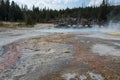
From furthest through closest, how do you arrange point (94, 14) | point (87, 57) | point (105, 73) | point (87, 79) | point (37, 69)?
point (94, 14)
point (87, 57)
point (37, 69)
point (105, 73)
point (87, 79)

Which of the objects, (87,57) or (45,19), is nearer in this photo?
(87,57)

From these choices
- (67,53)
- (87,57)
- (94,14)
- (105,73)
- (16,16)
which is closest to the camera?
(105,73)

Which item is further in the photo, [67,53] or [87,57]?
[67,53]

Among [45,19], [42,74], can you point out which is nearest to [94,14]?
[45,19]

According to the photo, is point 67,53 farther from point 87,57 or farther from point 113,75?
point 113,75

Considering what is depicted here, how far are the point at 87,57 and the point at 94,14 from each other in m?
78.0

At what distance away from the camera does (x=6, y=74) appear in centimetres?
1119

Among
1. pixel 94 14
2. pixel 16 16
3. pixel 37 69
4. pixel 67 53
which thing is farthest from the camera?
pixel 16 16

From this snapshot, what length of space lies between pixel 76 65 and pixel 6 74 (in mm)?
3746

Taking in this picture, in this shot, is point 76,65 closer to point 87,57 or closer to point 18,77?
point 87,57

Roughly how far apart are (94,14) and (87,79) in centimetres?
8256

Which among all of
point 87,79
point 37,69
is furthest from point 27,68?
point 87,79

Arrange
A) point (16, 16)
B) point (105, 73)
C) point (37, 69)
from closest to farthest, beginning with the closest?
point (105, 73) → point (37, 69) → point (16, 16)

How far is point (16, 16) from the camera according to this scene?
10062cm
